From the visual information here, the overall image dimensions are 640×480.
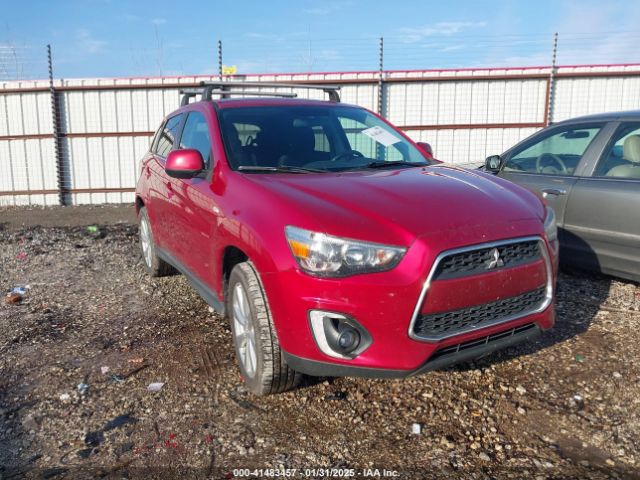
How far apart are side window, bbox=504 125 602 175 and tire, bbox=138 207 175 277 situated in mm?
3559

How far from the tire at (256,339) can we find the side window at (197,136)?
1007mm

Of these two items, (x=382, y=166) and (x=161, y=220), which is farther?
(x=161, y=220)

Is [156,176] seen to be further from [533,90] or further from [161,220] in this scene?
[533,90]

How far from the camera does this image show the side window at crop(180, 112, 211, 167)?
380cm

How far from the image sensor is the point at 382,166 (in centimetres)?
367

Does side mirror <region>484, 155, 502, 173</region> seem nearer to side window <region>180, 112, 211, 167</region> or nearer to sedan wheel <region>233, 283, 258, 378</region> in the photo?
side window <region>180, 112, 211, 167</region>

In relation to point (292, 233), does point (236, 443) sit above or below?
below

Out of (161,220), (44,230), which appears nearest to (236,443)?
(161,220)

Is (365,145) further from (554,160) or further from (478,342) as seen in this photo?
(554,160)

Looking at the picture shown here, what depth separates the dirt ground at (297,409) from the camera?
2.54 meters

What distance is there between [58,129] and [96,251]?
6.70 metres

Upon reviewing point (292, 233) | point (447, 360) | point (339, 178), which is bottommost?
point (447, 360)

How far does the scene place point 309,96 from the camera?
40.2 ft

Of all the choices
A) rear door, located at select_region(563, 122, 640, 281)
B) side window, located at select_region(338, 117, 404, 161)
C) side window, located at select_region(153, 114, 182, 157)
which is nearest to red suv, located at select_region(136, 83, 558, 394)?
side window, located at select_region(338, 117, 404, 161)
